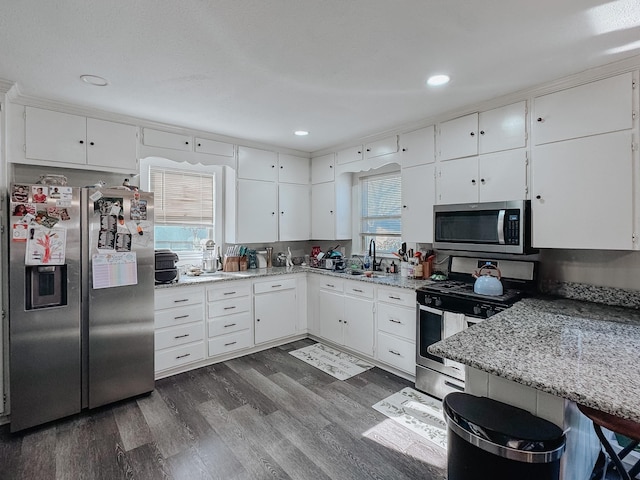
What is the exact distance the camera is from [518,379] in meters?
1.19

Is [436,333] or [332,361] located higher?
[436,333]

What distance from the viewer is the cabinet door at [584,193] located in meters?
2.17

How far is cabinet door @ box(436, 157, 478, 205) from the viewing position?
9.56ft

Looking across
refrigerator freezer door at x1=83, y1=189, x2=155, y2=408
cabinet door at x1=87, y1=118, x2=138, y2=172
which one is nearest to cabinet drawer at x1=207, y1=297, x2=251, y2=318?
refrigerator freezer door at x1=83, y1=189, x2=155, y2=408

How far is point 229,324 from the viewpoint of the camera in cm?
354

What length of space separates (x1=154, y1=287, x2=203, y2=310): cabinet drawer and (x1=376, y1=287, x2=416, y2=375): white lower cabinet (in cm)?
179

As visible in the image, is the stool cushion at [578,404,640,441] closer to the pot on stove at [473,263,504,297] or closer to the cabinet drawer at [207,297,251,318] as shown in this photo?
the pot on stove at [473,263,504,297]

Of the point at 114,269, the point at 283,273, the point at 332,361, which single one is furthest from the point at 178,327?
the point at 332,361

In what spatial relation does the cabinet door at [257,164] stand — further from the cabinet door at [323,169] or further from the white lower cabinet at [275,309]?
the white lower cabinet at [275,309]

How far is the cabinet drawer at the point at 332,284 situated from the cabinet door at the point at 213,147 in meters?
1.82

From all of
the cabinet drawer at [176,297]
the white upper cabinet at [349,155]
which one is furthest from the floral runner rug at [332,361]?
the white upper cabinet at [349,155]

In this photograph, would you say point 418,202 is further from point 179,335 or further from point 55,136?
point 55,136

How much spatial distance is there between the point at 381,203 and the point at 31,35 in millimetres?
3338

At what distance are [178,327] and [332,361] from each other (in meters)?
1.57
